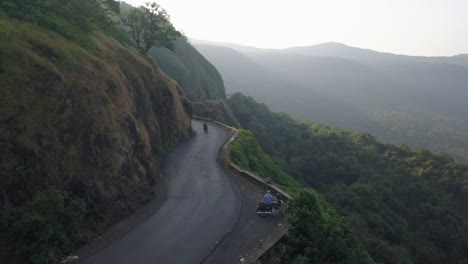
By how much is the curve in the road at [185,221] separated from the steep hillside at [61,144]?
1546mm

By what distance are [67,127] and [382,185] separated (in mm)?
53943

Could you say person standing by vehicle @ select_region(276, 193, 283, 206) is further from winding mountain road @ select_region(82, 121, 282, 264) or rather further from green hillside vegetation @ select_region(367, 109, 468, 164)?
green hillside vegetation @ select_region(367, 109, 468, 164)

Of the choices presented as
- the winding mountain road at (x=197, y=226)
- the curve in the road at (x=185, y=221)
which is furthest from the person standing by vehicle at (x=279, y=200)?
the curve in the road at (x=185, y=221)

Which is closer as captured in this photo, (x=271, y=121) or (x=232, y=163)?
(x=232, y=163)

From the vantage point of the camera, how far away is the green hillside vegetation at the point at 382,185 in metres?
43.5

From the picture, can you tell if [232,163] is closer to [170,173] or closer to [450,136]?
[170,173]

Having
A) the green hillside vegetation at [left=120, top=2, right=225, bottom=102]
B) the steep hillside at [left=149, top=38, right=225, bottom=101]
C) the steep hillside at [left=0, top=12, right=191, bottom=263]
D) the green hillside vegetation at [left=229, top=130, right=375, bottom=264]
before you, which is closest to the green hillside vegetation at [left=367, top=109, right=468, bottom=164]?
the steep hillside at [left=149, top=38, right=225, bottom=101]

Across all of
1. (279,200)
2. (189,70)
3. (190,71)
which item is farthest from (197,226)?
(189,70)

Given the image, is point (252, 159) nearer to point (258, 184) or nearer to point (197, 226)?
point (258, 184)

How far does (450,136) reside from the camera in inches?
6791

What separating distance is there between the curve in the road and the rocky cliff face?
5.84 feet

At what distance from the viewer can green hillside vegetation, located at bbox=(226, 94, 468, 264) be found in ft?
143

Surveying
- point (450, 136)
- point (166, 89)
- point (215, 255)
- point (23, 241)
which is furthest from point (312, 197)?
point (450, 136)

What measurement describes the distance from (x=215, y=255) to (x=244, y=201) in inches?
247
